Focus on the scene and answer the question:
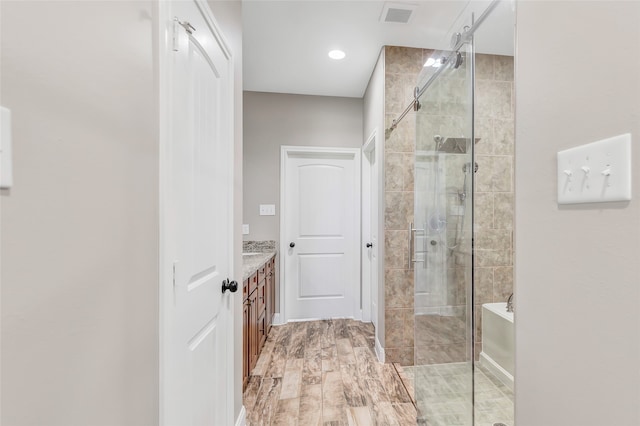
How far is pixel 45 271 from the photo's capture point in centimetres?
50

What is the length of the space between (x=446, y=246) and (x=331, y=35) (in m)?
1.88

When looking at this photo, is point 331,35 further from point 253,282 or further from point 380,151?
point 253,282

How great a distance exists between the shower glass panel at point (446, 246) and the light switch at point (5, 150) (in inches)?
64.0

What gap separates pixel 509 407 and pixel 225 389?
5.03 feet

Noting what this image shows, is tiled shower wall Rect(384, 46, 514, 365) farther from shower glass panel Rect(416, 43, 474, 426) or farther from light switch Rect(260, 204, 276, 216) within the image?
light switch Rect(260, 204, 276, 216)

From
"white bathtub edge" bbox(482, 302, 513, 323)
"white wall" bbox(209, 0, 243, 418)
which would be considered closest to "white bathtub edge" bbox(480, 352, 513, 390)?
"white bathtub edge" bbox(482, 302, 513, 323)

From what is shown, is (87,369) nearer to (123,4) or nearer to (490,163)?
(123,4)

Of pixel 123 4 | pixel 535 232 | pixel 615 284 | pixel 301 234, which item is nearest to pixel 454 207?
pixel 535 232

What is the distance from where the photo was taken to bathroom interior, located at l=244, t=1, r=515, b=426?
1484mm

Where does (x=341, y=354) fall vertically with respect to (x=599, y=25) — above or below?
below

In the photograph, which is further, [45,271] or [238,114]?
[238,114]

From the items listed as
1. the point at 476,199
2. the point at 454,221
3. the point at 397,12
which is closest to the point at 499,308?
the point at 476,199

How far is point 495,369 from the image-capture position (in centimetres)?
165

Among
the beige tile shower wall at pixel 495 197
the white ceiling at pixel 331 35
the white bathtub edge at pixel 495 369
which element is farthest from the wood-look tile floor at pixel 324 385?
the white ceiling at pixel 331 35
